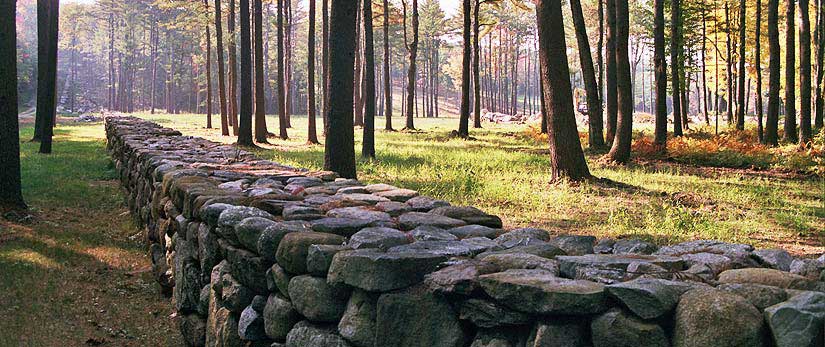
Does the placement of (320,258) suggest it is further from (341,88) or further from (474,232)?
(341,88)

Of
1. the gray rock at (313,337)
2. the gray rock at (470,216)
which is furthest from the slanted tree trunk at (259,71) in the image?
the gray rock at (313,337)

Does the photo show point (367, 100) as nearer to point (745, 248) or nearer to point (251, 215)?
point (251, 215)

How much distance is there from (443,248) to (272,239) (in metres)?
1.09

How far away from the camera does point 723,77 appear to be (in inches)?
1671

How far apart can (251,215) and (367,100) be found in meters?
11.7

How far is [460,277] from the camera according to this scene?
8.91 ft

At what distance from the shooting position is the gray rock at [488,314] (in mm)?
2471

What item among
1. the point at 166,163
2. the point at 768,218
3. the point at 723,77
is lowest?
the point at 768,218

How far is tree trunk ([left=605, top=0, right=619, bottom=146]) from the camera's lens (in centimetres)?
1553

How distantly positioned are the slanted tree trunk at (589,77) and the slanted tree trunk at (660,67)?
4.96 feet

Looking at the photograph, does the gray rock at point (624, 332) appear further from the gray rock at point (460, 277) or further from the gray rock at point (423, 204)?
the gray rock at point (423, 204)

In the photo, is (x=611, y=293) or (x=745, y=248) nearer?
(x=611, y=293)

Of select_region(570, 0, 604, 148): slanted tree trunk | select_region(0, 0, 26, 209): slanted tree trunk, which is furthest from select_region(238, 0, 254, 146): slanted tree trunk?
select_region(570, 0, 604, 148): slanted tree trunk

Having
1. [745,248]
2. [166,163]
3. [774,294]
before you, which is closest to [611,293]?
[774,294]
